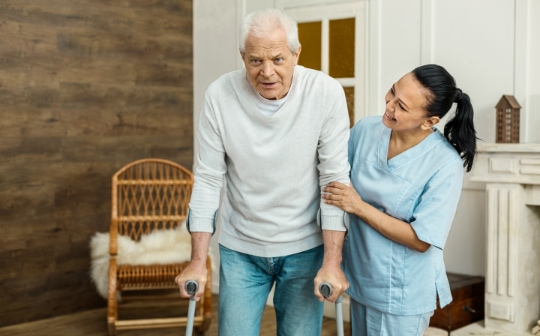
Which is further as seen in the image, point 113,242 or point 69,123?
point 69,123

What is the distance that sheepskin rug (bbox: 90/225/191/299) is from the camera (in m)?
3.84

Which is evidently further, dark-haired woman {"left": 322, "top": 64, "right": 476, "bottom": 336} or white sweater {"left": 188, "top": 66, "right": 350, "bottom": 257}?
dark-haired woman {"left": 322, "top": 64, "right": 476, "bottom": 336}

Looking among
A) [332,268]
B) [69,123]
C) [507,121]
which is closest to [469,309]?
[507,121]

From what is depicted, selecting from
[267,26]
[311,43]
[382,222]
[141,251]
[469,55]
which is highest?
[311,43]

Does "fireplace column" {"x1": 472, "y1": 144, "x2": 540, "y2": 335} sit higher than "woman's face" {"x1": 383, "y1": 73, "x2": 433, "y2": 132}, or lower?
lower

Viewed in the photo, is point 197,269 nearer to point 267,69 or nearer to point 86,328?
point 267,69

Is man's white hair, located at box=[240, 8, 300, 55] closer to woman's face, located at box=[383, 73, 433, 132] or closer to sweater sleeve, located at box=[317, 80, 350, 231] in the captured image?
sweater sleeve, located at box=[317, 80, 350, 231]

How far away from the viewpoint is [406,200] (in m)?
2.10

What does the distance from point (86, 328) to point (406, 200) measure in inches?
97.0

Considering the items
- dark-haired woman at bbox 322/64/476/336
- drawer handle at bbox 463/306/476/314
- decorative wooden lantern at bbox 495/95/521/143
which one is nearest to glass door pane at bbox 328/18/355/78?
decorative wooden lantern at bbox 495/95/521/143

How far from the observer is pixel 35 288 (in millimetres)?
4066

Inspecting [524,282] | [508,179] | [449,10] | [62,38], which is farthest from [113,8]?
[524,282]

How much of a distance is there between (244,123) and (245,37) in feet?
0.77

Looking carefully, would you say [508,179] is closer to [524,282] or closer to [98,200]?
[524,282]
